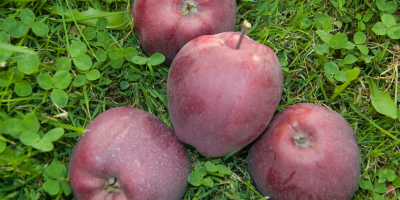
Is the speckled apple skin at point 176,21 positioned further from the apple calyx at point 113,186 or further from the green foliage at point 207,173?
the apple calyx at point 113,186

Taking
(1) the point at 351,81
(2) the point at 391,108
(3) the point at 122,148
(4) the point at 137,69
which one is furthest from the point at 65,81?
(2) the point at 391,108

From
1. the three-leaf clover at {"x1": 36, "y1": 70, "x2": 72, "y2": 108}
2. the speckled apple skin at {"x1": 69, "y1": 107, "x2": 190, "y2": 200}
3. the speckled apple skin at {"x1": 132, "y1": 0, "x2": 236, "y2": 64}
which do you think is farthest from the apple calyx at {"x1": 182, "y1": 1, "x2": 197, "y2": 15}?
the three-leaf clover at {"x1": 36, "y1": 70, "x2": 72, "y2": 108}

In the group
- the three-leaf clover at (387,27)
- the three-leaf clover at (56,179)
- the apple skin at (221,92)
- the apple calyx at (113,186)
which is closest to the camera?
the apple skin at (221,92)

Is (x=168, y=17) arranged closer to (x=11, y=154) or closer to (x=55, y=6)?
(x=55, y=6)

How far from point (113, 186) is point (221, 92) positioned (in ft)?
2.69

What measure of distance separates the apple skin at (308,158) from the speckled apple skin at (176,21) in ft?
2.51

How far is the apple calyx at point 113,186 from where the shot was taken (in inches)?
74.8

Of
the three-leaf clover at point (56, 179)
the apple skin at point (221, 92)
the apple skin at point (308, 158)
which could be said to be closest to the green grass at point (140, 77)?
the three-leaf clover at point (56, 179)

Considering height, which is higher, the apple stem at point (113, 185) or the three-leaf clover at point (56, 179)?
the apple stem at point (113, 185)

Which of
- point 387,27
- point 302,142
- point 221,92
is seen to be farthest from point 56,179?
point 387,27

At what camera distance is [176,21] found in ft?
7.07

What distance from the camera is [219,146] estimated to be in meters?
1.96

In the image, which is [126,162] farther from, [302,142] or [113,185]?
[302,142]

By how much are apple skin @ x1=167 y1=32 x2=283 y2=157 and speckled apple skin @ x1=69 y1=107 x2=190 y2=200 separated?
0.66 feet
